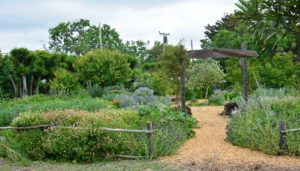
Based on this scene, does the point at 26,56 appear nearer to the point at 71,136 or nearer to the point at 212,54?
the point at 212,54

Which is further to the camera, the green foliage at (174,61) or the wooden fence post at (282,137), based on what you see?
the green foliage at (174,61)

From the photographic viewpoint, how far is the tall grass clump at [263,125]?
8172 mm

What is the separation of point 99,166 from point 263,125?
11.0 feet

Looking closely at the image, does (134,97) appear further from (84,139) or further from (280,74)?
(280,74)

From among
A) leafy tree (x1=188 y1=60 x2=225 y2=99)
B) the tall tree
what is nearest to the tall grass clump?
the tall tree

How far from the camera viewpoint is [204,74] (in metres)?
22.8

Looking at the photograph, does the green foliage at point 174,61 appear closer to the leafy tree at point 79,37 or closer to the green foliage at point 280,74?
the green foliage at point 280,74

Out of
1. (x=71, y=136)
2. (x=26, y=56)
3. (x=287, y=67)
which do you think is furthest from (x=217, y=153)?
(x=26, y=56)

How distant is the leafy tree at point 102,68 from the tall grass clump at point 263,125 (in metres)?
10.3

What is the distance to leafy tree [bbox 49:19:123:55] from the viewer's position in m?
43.2

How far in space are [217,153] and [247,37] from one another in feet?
64.9

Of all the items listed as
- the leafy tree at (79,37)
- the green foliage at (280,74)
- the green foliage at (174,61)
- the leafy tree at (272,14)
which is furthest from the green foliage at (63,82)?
the leafy tree at (79,37)

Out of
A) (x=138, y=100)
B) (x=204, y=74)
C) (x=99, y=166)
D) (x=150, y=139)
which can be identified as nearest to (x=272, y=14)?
(x=150, y=139)

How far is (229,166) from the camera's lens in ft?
24.6
